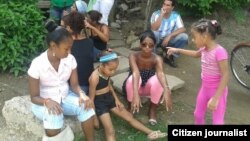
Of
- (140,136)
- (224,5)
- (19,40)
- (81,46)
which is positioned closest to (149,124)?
(140,136)

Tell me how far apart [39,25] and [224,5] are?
3.64 meters

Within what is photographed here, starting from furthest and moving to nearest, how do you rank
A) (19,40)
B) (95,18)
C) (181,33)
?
(181,33)
(19,40)
(95,18)

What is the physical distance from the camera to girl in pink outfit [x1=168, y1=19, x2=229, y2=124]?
387 cm

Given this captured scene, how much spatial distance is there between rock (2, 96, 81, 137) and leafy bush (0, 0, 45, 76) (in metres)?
1.19

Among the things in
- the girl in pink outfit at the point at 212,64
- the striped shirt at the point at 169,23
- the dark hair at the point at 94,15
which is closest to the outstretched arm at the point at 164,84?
the girl in pink outfit at the point at 212,64

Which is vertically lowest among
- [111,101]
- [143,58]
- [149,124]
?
[149,124]

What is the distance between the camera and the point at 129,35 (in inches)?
295

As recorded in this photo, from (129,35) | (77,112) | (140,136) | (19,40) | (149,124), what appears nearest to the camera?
(77,112)

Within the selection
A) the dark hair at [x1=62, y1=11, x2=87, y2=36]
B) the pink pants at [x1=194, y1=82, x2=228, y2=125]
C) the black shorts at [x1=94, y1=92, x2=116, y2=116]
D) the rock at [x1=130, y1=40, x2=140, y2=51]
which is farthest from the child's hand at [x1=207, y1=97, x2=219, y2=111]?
the rock at [x1=130, y1=40, x2=140, y2=51]

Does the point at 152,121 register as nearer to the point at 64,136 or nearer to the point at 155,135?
the point at 155,135

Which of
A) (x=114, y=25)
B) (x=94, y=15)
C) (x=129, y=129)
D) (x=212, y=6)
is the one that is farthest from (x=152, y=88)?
(x=212, y=6)

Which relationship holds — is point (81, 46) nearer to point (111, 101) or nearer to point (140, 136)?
point (111, 101)

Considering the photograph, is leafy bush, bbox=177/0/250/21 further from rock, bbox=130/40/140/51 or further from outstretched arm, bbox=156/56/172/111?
outstretched arm, bbox=156/56/172/111

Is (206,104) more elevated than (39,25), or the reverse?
(39,25)
